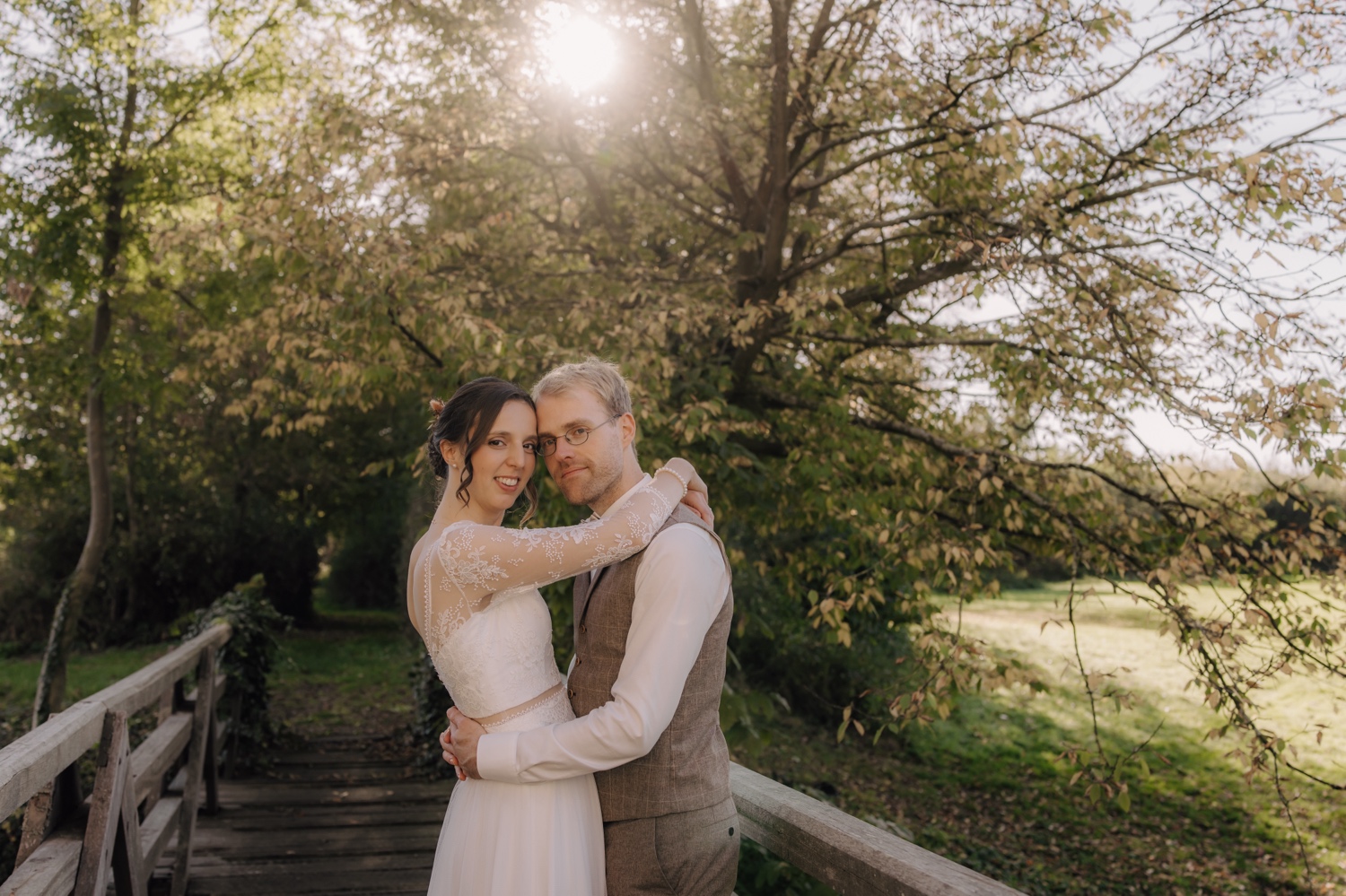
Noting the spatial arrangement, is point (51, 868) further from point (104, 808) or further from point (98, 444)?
point (98, 444)

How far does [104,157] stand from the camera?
26.6 ft

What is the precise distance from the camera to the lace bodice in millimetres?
2150

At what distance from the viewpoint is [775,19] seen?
6051mm

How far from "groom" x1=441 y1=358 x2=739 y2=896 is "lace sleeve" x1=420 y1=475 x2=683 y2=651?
57 mm

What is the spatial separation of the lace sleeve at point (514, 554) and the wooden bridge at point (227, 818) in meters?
0.75

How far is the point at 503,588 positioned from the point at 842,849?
0.92m

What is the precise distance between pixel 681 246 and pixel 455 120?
216 centimetres

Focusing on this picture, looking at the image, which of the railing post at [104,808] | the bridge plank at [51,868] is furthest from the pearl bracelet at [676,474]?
the railing post at [104,808]

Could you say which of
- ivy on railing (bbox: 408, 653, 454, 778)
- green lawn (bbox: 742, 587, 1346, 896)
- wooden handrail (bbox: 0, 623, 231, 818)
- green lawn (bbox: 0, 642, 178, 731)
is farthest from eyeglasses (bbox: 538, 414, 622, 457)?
green lawn (bbox: 0, 642, 178, 731)

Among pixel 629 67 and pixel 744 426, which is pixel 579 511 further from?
pixel 629 67

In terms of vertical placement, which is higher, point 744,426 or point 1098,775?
point 744,426

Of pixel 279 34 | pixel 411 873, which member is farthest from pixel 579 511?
pixel 279 34

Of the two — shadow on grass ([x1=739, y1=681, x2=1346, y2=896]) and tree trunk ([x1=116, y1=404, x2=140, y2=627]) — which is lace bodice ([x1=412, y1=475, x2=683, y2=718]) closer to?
shadow on grass ([x1=739, y1=681, x2=1346, y2=896])

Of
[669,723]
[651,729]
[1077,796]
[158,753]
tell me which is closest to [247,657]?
[158,753]
